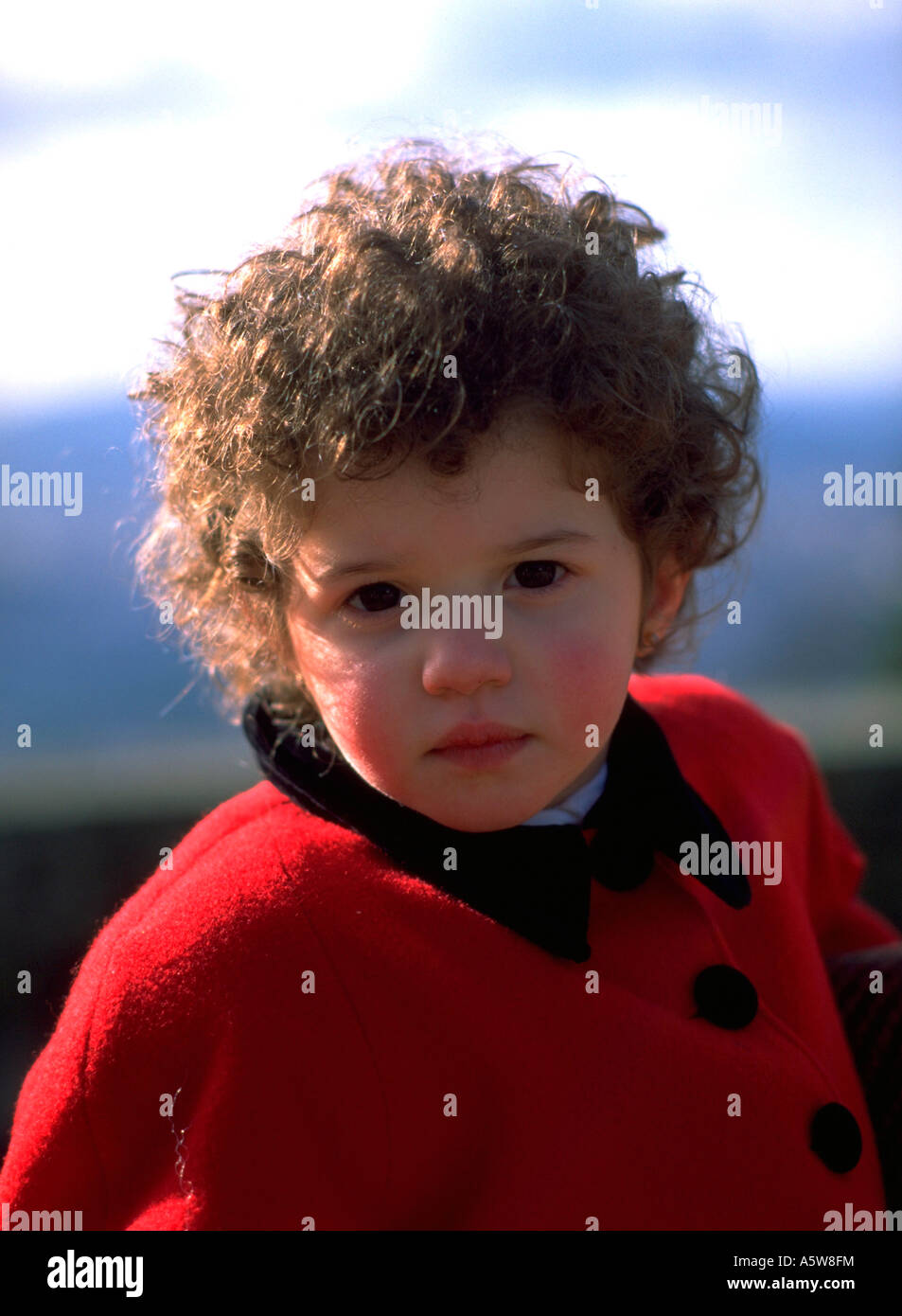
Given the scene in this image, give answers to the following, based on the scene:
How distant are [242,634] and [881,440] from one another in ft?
9.07

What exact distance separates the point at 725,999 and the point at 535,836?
0.28 m

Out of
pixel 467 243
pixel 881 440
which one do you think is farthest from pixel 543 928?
pixel 881 440

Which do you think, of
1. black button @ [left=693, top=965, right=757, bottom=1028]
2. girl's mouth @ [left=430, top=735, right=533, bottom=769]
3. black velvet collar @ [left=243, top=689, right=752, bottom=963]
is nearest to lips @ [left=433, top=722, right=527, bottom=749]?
girl's mouth @ [left=430, top=735, right=533, bottom=769]

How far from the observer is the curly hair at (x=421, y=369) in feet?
3.81

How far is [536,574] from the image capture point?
1187 mm

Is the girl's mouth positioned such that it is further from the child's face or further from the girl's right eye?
the girl's right eye

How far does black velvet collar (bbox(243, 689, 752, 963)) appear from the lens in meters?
1.23

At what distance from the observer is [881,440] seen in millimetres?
3639

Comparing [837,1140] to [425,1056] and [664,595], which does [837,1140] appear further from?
[664,595]

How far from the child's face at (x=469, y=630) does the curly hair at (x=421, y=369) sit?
38mm
